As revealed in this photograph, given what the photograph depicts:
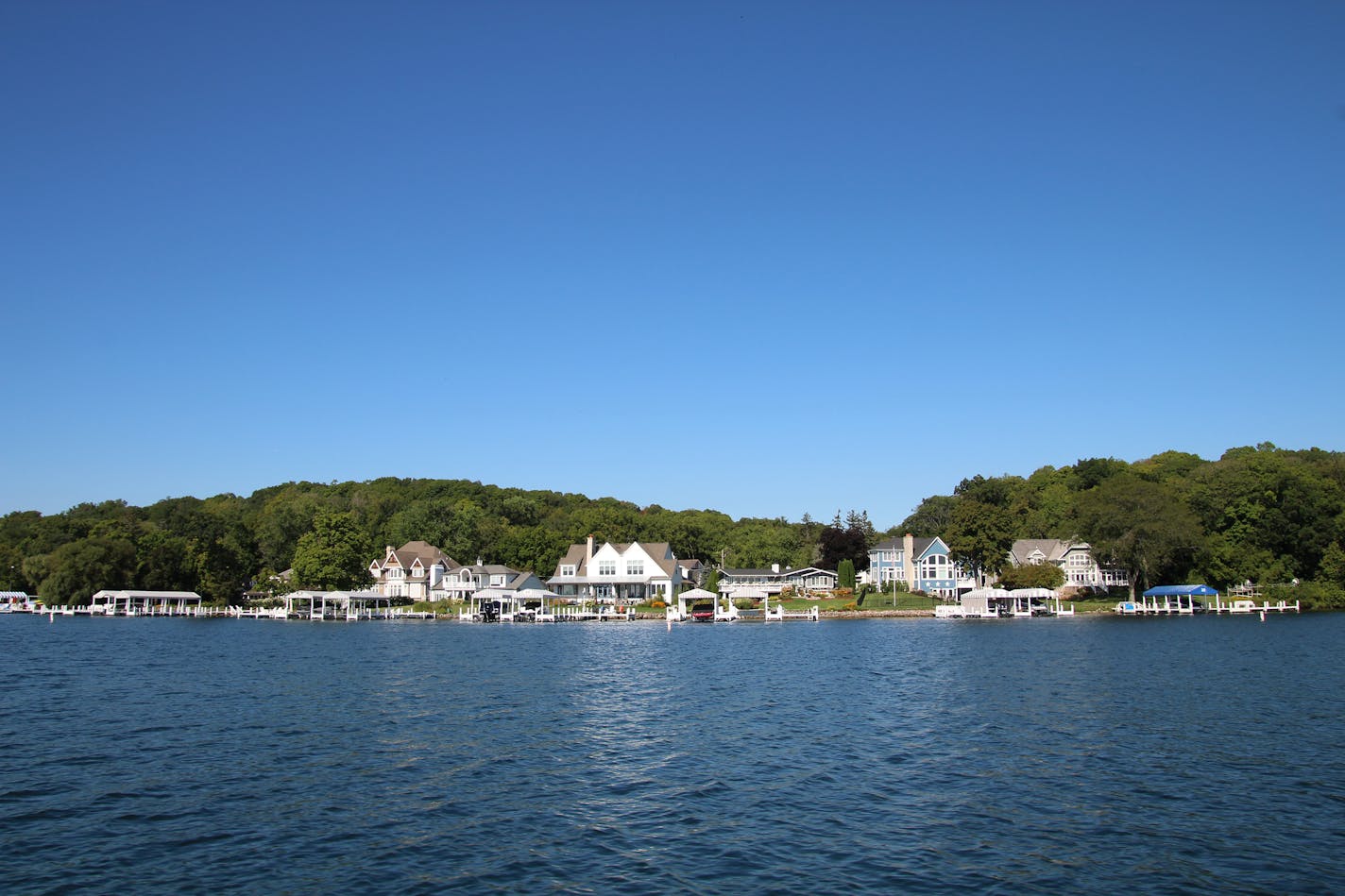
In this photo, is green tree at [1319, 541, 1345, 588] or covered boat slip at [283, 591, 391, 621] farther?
covered boat slip at [283, 591, 391, 621]

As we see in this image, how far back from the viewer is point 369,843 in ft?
48.3

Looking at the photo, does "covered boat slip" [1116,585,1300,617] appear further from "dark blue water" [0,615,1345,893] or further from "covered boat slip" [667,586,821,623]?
"dark blue water" [0,615,1345,893]

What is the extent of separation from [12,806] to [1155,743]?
2391 cm

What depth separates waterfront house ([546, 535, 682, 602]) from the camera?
346 feet

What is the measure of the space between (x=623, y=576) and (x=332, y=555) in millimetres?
31708

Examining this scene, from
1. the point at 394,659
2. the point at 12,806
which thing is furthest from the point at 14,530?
the point at 12,806

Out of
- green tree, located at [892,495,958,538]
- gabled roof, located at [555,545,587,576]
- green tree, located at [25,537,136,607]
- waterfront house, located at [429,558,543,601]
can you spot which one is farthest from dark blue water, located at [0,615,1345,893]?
green tree, located at [892,495,958,538]

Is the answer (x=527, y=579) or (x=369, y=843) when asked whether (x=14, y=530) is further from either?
(x=369, y=843)

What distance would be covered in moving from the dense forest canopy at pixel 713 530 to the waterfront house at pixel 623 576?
5613 millimetres

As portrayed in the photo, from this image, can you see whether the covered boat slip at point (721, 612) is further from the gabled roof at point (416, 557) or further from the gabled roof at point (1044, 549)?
the gabled roof at point (416, 557)

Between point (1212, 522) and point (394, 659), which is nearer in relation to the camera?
point (394, 659)

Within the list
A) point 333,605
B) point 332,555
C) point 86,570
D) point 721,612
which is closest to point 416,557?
point 333,605

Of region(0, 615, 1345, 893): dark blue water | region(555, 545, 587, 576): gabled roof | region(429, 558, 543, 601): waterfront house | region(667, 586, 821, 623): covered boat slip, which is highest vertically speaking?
region(555, 545, 587, 576): gabled roof

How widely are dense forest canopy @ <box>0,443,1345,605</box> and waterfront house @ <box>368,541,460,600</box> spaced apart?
10.6ft
